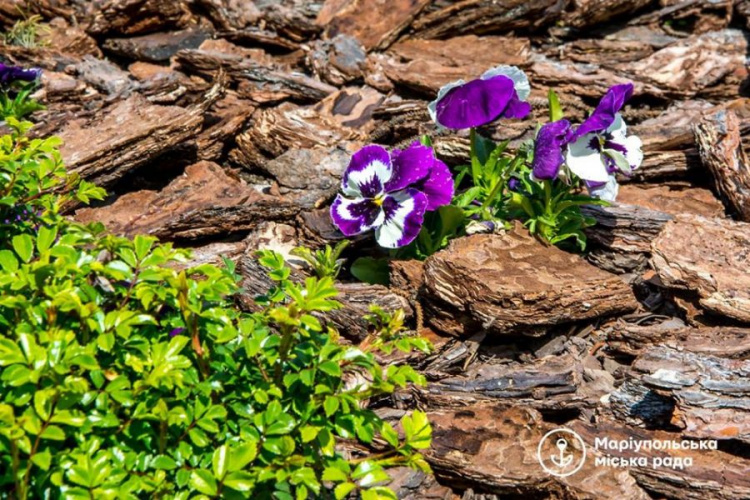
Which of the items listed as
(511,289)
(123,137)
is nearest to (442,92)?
(511,289)

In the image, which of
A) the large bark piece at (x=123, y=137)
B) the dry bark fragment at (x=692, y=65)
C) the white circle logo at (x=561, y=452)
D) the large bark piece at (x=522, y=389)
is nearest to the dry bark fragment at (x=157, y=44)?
the large bark piece at (x=123, y=137)

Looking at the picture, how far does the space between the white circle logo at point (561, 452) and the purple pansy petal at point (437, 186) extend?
1045mm

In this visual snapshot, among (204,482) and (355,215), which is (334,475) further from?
(355,215)

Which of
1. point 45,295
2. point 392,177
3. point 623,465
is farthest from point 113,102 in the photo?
point 623,465

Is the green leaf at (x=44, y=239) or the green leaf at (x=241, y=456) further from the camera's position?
the green leaf at (x=44, y=239)

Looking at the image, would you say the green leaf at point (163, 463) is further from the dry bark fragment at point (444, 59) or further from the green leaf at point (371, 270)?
the dry bark fragment at point (444, 59)

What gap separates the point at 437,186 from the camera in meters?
3.46

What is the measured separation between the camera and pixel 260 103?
489 cm

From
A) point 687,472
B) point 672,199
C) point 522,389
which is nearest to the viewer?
point 687,472

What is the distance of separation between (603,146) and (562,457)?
1333mm

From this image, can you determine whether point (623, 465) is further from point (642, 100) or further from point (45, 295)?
point (642, 100)

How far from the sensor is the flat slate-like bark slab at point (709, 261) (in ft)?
10.6

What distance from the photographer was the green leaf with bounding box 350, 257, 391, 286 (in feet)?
12.1

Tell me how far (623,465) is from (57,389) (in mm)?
1864
